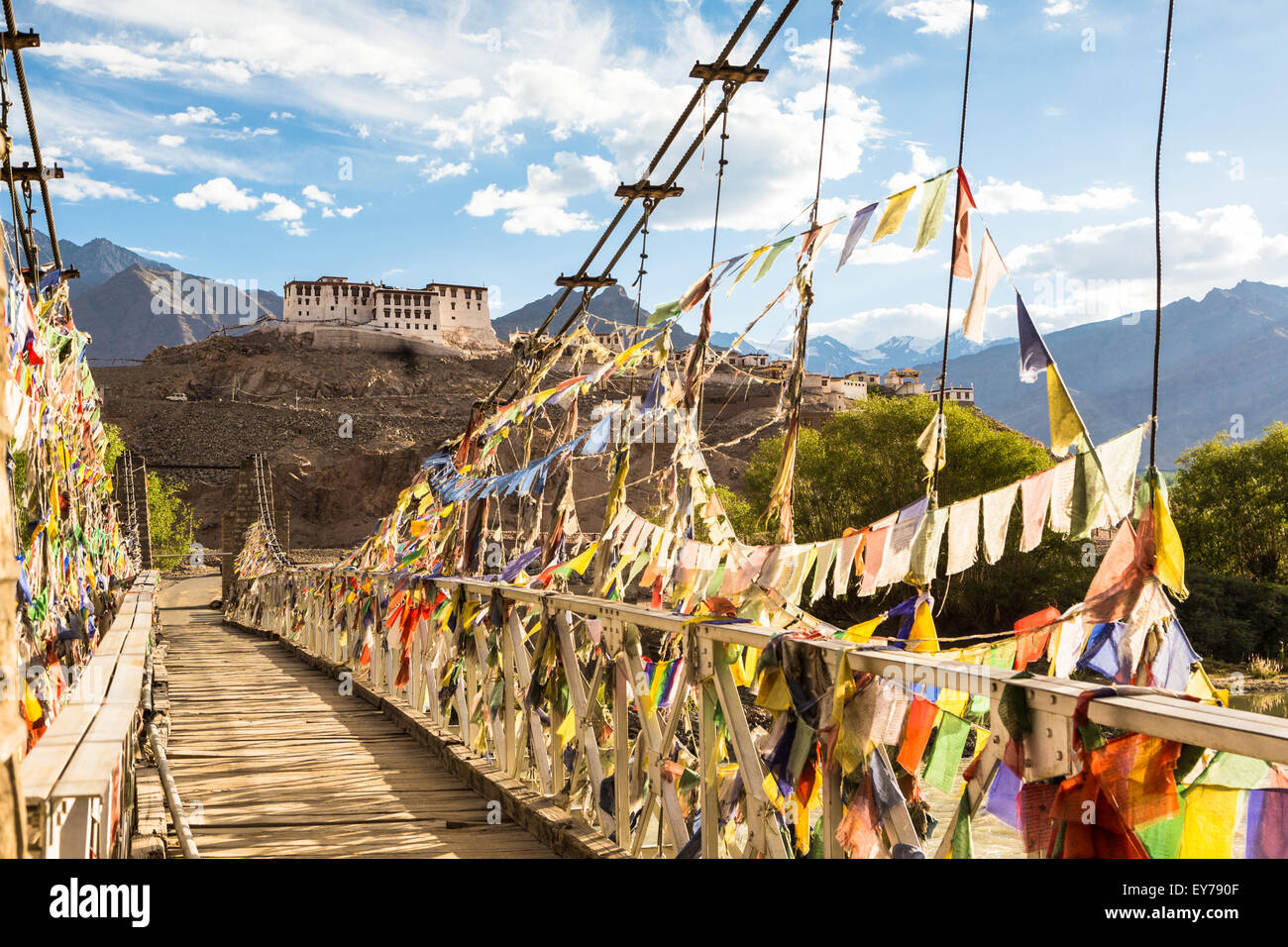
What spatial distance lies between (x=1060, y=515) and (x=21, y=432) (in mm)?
2360

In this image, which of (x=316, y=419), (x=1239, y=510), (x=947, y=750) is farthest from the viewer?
(x=316, y=419)

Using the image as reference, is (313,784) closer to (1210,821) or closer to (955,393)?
(1210,821)

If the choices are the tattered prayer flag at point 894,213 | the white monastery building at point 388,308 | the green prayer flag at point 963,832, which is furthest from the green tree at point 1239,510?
the white monastery building at point 388,308

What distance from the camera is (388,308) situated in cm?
8912

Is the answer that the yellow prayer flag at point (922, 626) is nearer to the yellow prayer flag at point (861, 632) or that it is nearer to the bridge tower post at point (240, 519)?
the yellow prayer flag at point (861, 632)

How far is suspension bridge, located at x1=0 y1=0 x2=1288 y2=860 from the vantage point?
155cm

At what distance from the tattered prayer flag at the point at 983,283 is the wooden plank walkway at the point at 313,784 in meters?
2.14

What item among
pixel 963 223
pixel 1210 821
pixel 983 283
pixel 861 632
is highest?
pixel 963 223

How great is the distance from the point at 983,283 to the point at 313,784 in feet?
11.6

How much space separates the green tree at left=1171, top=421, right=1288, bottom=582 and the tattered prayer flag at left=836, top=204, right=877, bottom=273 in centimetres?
3155

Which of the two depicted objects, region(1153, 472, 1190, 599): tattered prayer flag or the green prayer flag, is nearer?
the green prayer flag

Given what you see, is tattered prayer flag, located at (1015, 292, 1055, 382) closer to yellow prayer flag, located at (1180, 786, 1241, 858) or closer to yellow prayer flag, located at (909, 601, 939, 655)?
yellow prayer flag, located at (909, 601, 939, 655)

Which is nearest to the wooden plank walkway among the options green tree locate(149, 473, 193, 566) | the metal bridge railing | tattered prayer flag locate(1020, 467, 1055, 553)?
the metal bridge railing

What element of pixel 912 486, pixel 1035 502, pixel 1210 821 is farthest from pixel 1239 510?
pixel 1210 821
